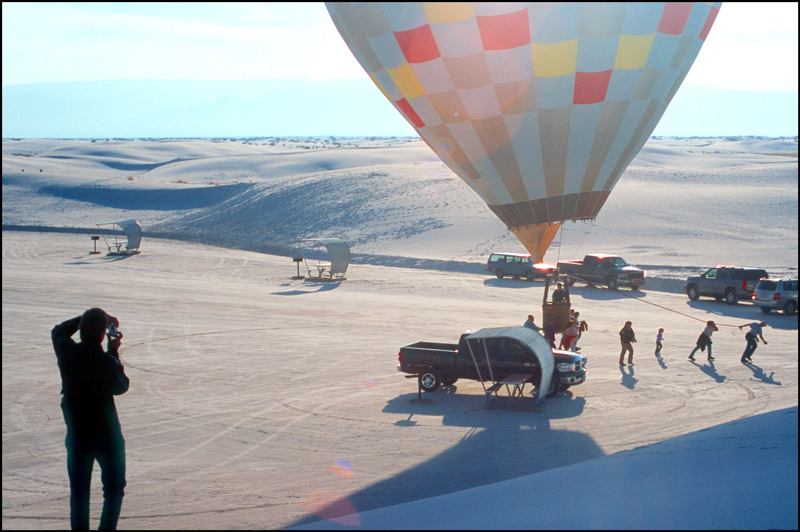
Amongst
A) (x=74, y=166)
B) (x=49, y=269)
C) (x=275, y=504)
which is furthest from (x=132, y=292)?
(x=74, y=166)

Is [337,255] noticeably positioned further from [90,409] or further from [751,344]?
[90,409]

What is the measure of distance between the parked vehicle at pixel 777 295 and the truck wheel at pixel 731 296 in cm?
190

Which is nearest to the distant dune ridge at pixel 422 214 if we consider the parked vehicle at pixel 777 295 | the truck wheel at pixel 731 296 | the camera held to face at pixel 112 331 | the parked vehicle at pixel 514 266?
the parked vehicle at pixel 514 266

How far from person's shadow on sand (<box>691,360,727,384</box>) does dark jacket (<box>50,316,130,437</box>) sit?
1391 cm

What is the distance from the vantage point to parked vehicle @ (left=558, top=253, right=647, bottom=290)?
29938 millimetres

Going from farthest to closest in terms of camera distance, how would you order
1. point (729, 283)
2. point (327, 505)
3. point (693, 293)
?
1. point (693, 293)
2. point (729, 283)
3. point (327, 505)

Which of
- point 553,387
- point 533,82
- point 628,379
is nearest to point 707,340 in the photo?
point 628,379

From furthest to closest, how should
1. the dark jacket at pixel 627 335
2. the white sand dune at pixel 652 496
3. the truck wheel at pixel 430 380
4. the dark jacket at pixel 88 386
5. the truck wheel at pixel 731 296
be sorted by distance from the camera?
the truck wheel at pixel 731 296
the dark jacket at pixel 627 335
the truck wheel at pixel 430 380
the dark jacket at pixel 88 386
the white sand dune at pixel 652 496

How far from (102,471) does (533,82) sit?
39.4 feet

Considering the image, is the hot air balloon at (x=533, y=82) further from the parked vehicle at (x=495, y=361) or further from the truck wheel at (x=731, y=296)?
the truck wheel at (x=731, y=296)

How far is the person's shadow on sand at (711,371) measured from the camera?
1554 centimetres

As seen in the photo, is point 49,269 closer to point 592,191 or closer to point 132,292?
point 132,292

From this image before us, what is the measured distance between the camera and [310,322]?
23.6 m

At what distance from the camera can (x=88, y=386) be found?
4887 mm
